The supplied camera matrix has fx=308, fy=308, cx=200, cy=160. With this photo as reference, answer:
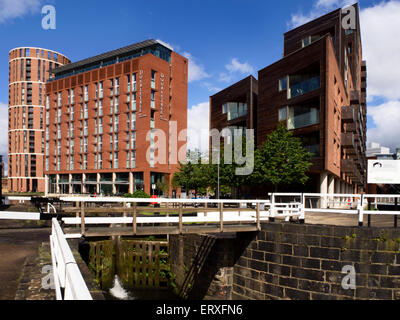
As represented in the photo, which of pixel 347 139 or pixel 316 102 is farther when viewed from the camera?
pixel 347 139

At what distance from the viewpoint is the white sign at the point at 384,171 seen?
13.8 metres

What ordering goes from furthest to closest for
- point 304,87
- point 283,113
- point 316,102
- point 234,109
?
point 234,109 → point 283,113 → point 316,102 → point 304,87

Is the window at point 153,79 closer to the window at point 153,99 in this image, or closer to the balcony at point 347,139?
the window at point 153,99

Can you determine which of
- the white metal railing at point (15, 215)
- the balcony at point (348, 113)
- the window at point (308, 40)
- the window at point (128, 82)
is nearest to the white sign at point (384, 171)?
the white metal railing at point (15, 215)

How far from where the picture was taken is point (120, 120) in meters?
60.0

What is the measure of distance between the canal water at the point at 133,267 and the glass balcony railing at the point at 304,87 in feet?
64.6

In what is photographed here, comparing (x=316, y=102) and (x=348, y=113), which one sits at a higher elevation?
(x=316, y=102)

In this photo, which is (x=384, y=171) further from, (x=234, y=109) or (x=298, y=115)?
(x=234, y=109)

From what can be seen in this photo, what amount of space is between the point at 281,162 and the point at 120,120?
41776mm

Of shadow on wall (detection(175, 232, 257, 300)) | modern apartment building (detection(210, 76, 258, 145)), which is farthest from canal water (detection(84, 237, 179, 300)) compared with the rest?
modern apartment building (detection(210, 76, 258, 145))

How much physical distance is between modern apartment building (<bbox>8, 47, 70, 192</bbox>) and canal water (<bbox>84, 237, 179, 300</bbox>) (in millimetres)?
93905
